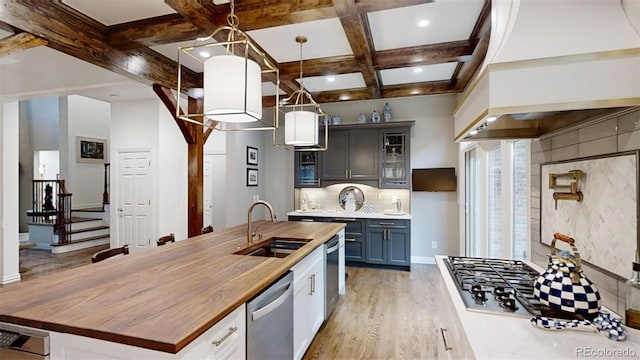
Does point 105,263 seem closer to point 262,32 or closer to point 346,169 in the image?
point 262,32

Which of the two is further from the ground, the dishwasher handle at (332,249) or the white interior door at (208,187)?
the white interior door at (208,187)

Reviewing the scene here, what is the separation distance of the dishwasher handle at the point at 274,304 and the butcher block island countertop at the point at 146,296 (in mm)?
103

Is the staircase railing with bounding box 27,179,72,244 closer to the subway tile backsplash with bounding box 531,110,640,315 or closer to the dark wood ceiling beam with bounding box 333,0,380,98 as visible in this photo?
the dark wood ceiling beam with bounding box 333,0,380,98

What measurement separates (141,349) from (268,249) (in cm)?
176

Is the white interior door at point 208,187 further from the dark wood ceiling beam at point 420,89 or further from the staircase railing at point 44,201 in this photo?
the dark wood ceiling beam at point 420,89

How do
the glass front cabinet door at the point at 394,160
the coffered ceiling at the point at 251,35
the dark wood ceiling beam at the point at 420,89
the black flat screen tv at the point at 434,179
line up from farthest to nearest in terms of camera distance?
1. the glass front cabinet door at the point at 394,160
2. the black flat screen tv at the point at 434,179
3. the dark wood ceiling beam at the point at 420,89
4. the coffered ceiling at the point at 251,35

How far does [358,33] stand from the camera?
9.46 ft

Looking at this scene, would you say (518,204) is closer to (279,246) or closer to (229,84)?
(279,246)

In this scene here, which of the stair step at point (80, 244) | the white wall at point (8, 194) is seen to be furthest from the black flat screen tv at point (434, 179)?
the stair step at point (80, 244)

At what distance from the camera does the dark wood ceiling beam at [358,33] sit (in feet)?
7.86

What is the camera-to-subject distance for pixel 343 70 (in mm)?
3936

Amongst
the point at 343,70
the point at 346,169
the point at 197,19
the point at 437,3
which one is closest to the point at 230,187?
the point at 346,169

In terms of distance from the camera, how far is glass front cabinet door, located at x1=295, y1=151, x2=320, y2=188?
5.83m

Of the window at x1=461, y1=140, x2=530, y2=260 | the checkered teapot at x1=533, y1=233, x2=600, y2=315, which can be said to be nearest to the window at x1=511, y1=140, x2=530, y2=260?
the window at x1=461, y1=140, x2=530, y2=260
